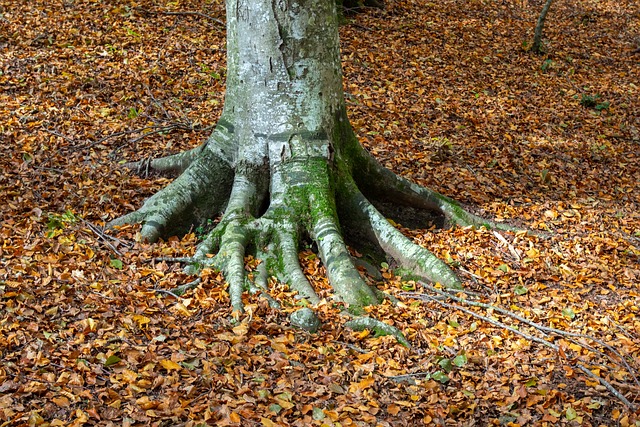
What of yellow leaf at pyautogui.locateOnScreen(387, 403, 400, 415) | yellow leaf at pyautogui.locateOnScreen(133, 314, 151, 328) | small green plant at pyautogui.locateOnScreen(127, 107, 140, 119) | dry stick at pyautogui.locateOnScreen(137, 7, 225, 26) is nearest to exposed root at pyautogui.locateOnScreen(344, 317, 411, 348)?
yellow leaf at pyautogui.locateOnScreen(387, 403, 400, 415)

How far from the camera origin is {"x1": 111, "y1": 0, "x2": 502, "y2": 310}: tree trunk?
536 centimetres

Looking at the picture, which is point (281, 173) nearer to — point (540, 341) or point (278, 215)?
point (278, 215)

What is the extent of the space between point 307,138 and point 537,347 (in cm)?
260

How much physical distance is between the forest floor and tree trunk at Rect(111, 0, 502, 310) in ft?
0.81

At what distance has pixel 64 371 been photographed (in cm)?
383

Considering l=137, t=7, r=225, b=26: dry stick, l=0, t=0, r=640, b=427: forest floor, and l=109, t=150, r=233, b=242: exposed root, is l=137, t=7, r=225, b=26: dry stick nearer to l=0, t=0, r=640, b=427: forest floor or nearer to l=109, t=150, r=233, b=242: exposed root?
l=0, t=0, r=640, b=427: forest floor

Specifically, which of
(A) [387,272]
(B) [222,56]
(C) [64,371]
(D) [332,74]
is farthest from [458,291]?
(B) [222,56]

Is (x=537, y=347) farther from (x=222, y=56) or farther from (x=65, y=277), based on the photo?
(x=222, y=56)

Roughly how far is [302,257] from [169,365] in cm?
180

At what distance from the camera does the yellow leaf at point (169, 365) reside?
4.02 m

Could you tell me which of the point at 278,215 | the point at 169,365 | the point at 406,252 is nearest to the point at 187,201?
the point at 278,215

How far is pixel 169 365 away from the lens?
403 centimetres

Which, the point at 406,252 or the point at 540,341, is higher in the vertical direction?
the point at 406,252

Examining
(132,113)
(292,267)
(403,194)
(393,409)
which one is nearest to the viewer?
(393,409)
